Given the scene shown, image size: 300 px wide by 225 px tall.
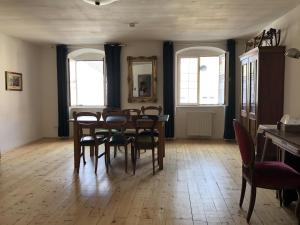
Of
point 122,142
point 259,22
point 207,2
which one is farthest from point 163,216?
point 259,22

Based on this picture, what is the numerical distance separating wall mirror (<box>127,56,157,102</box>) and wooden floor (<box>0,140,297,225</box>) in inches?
88.4

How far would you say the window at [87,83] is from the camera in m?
7.71

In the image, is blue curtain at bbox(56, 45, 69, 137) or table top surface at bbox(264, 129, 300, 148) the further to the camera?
blue curtain at bbox(56, 45, 69, 137)

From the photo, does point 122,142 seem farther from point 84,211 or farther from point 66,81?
point 66,81

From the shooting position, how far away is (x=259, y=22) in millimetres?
5203

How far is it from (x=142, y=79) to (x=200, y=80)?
4.85 ft

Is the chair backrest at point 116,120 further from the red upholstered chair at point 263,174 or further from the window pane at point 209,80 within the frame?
the window pane at point 209,80

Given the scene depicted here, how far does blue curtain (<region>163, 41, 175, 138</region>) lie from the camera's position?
279 inches

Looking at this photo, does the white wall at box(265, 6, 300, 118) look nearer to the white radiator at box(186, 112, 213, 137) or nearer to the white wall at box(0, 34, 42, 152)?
the white radiator at box(186, 112, 213, 137)

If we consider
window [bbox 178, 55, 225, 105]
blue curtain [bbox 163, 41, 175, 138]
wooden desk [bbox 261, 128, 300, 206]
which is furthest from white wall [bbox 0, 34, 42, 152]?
wooden desk [bbox 261, 128, 300, 206]

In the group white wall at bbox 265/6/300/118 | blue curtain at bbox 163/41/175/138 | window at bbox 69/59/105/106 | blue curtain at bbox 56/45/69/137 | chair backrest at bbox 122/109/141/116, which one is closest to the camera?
white wall at bbox 265/6/300/118

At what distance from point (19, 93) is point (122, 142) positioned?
11.1ft

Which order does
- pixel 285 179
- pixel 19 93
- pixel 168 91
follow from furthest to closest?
pixel 168 91 < pixel 19 93 < pixel 285 179

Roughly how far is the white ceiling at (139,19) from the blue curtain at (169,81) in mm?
425
